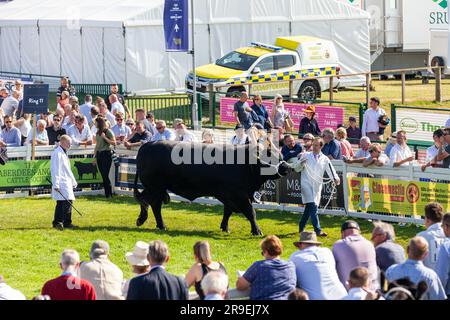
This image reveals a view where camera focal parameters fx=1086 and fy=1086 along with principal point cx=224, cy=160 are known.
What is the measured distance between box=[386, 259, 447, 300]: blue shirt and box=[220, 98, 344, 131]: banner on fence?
16264mm

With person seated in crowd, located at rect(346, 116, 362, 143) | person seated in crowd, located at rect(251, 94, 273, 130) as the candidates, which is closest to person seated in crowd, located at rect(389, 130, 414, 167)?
person seated in crowd, located at rect(346, 116, 362, 143)

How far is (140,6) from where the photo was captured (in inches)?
1414

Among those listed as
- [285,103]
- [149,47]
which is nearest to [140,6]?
[149,47]

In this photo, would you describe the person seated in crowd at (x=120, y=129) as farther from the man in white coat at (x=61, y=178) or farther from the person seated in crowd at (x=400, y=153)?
the person seated in crowd at (x=400, y=153)

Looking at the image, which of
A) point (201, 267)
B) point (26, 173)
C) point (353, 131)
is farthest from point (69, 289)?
point (353, 131)

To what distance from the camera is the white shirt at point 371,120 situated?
2351cm

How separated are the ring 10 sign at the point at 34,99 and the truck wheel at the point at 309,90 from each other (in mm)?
11968

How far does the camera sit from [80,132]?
22969 mm

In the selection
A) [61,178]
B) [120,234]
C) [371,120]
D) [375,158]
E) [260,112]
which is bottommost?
[120,234]

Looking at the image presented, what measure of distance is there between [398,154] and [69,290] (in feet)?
32.6

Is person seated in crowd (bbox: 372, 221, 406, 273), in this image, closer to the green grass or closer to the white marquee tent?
the green grass

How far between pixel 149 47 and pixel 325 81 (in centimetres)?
600

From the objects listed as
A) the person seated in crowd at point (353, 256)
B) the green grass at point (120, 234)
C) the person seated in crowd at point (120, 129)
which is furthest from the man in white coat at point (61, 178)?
the person seated in crowd at point (353, 256)

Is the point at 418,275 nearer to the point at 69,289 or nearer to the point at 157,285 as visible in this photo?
Answer: the point at 157,285
